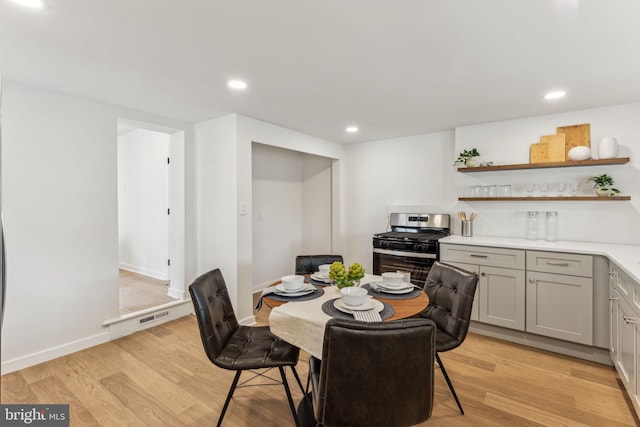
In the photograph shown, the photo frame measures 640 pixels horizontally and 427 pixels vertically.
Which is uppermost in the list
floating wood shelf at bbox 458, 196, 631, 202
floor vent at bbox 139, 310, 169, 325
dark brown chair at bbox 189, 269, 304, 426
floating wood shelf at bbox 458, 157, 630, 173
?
floating wood shelf at bbox 458, 157, 630, 173

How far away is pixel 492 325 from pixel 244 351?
2.53m

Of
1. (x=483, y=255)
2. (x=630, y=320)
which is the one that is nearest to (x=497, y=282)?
(x=483, y=255)

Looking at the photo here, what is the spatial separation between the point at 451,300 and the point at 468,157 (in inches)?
83.9

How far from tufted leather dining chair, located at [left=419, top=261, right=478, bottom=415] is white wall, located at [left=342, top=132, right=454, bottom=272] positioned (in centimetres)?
198

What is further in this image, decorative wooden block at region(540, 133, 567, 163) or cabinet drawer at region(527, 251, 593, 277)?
decorative wooden block at region(540, 133, 567, 163)

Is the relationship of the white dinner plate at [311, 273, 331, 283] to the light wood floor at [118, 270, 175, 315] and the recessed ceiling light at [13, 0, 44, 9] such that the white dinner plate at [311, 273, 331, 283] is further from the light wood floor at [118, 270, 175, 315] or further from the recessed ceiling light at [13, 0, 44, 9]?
the light wood floor at [118, 270, 175, 315]

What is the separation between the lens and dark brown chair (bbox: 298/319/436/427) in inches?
51.0

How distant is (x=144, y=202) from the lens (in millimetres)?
5383

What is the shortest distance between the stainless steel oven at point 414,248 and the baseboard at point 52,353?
291 centimetres

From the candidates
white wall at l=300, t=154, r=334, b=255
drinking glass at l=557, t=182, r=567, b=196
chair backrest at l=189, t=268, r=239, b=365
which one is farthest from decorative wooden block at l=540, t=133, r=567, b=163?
chair backrest at l=189, t=268, r=239, b=365

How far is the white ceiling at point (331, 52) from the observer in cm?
168

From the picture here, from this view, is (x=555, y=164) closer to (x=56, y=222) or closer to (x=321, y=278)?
(x=321, y=278)

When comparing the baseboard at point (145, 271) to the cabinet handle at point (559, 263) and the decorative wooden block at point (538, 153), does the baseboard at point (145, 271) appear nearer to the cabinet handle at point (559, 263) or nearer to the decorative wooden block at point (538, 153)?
the cabinet handle at point (559, 263)

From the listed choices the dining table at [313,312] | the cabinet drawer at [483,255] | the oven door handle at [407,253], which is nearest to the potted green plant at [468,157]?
the cabinet drawer at [483,255]
